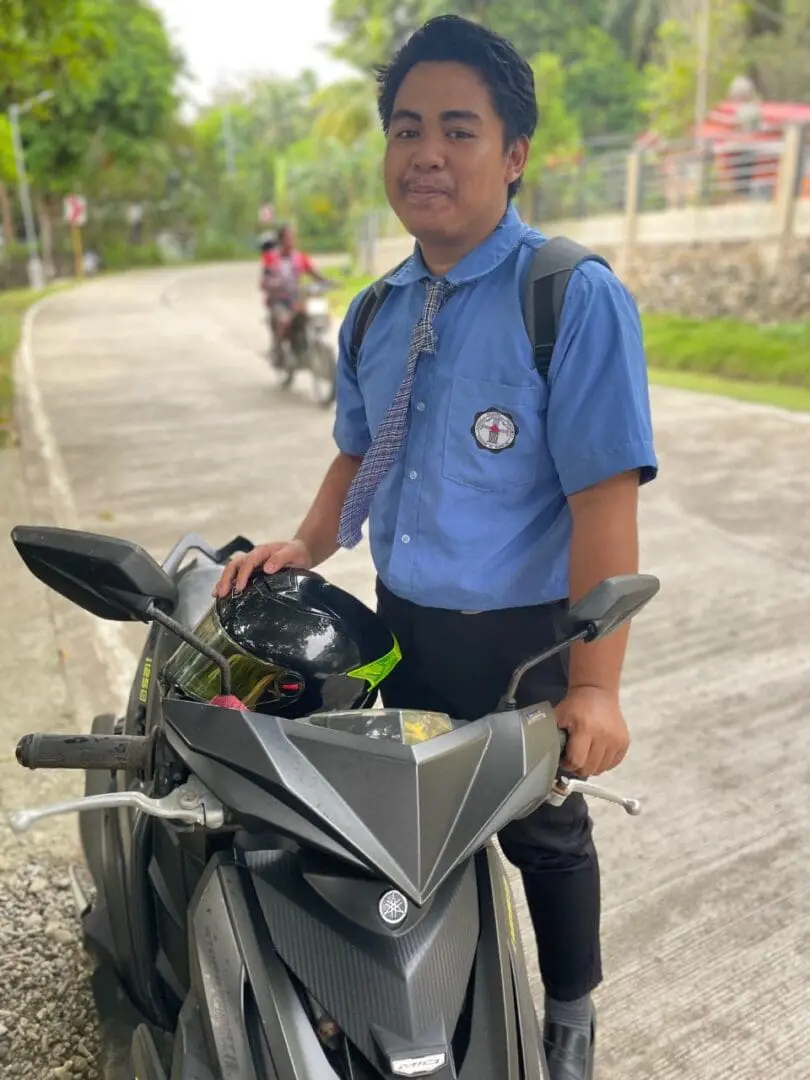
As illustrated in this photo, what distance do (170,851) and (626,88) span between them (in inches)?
1437

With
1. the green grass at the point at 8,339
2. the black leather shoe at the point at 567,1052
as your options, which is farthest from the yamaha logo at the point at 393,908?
the green grass at the point at 8,339

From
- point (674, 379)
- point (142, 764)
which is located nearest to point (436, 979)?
point (142, 764)

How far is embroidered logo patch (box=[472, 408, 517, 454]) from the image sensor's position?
1539 mm

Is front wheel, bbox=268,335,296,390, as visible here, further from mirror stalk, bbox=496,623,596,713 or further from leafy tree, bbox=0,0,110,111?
mirror stalk, bbox=496,623,596,713

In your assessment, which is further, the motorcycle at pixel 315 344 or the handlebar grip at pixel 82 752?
the motorcycle at pixel 315 344

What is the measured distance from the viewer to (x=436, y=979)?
1.06 meters

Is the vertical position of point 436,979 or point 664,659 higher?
point 436,979

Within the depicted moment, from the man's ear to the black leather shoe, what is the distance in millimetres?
1498

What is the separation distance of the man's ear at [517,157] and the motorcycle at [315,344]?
7105mm

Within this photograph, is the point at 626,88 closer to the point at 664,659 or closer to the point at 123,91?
the point at 123,91

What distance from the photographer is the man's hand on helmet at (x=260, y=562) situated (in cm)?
156

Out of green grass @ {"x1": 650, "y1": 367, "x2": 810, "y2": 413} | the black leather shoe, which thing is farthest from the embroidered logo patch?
green grass @ {"x1": 650, "y1": 367, "x2": 810, "y2": 413}

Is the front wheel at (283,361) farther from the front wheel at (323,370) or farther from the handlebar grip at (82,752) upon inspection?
the handlebar grip at (82,752)

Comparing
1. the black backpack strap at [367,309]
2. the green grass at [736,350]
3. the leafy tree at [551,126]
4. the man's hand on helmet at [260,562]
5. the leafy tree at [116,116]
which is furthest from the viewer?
the leafy tree at [116,116]
